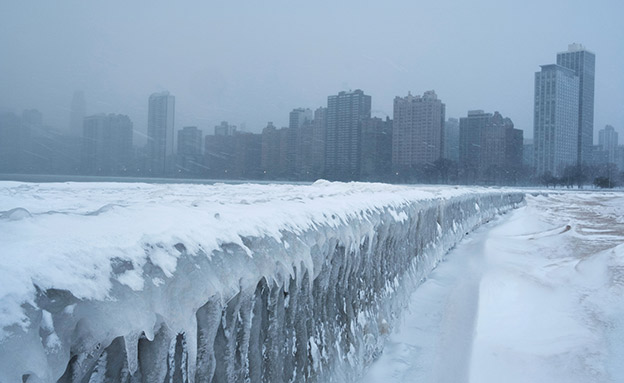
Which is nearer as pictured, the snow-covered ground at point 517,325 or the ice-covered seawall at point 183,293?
the ice-covered seawall at point 183,293

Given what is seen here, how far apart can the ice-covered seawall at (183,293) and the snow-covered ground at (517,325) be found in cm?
75

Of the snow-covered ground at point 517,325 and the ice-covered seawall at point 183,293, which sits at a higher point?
the ice-covered seawall at point 183,293

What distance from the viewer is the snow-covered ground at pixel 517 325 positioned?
3637mm

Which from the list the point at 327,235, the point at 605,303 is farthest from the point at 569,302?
the point at 327,235

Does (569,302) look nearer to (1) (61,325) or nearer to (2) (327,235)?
(2) (327,235)

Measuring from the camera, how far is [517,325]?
4.62m

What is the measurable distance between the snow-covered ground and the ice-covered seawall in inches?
29.5

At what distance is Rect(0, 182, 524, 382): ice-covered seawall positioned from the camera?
120 cm

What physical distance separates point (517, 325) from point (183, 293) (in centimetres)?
395

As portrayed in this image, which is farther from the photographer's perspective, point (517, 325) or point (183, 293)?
point (517, 325)

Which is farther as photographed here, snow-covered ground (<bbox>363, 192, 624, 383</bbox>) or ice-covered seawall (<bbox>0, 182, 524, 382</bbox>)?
snow-covered ground (<bbox>363, 192, 624, 383</bbox>)

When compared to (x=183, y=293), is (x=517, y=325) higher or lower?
lower

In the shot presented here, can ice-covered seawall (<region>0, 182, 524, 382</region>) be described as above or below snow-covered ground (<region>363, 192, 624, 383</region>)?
above

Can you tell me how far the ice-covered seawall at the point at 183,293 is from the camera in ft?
3.93
